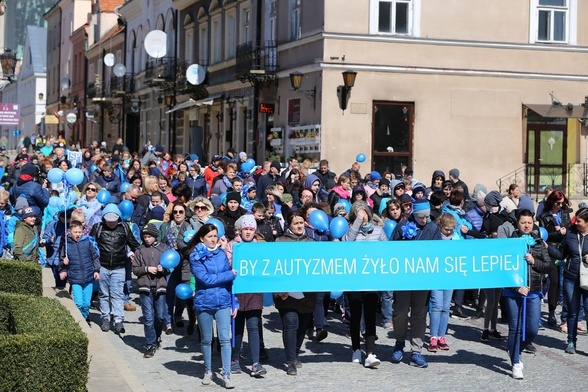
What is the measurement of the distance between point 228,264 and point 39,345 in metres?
2.88

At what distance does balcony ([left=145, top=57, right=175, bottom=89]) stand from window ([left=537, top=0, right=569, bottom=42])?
58.4 feet

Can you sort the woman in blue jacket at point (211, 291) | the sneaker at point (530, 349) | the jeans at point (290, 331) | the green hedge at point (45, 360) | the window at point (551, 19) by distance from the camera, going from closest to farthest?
the green hedge at point (45, 360)
the woman in blue jacket at point (211, 291)
the jeans at point (290, 331)
the sneaker at point (530, 349)
the window at point (551, 19)

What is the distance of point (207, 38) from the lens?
1531 inches

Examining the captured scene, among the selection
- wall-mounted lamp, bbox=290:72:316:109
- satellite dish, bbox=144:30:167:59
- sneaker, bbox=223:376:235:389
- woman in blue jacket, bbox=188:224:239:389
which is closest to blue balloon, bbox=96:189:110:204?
woman in blue jacket, bbox=188:224:239:389

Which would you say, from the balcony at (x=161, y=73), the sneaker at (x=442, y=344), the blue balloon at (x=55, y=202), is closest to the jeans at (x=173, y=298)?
the blue balloon at (x=55, y=202)

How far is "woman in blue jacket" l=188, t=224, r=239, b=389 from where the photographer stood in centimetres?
1077

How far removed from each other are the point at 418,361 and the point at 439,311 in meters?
1.11

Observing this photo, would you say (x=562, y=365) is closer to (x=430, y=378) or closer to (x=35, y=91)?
(x=430, y=378)

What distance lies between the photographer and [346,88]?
87.1 ft

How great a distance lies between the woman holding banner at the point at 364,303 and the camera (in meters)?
11.9

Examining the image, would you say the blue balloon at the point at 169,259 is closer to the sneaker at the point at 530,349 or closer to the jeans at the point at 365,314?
the jeans at the point at 365,314

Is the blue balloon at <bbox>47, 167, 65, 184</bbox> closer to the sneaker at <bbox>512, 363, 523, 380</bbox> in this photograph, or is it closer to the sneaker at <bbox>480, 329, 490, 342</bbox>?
the sneaker at <bbox>480, 329, 490, 342</bbox>

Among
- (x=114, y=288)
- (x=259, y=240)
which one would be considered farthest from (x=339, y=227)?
(x=114, y=288)

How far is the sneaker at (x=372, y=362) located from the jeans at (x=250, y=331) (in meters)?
1.27
